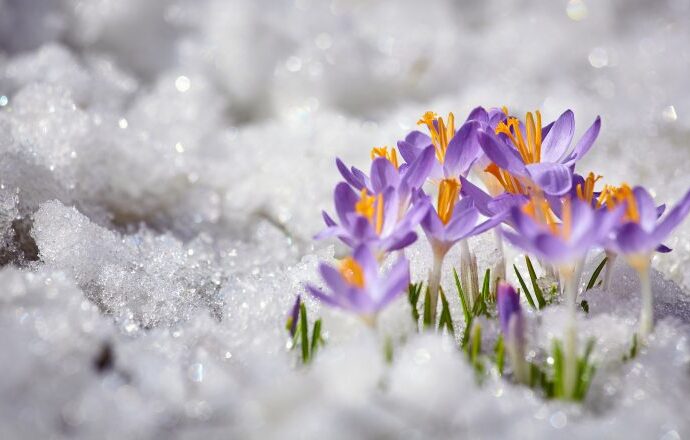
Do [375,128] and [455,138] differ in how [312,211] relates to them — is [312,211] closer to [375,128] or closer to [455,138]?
[375,128]

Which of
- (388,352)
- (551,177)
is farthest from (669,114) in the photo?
(388,352)

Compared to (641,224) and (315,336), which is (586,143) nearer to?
(641,224)

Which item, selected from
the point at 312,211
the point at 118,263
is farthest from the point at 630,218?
the point at 312,211

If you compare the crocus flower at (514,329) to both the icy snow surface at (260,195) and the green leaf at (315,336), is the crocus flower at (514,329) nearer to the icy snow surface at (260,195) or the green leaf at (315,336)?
the icy snow surface at (260,195)

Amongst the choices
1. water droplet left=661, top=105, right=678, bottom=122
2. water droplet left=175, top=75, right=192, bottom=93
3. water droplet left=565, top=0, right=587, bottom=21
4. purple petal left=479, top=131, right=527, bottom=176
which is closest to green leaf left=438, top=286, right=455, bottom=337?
purple petal left=479, top=131, right=527, bottom=176

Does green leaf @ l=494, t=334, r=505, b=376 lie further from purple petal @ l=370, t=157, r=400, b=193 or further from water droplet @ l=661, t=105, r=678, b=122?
water droplet @ l=661, t=105, r=678, b=122

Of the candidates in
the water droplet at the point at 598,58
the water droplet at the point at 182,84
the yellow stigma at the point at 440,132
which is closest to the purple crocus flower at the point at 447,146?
the yellow stigma at the point at 440,132
